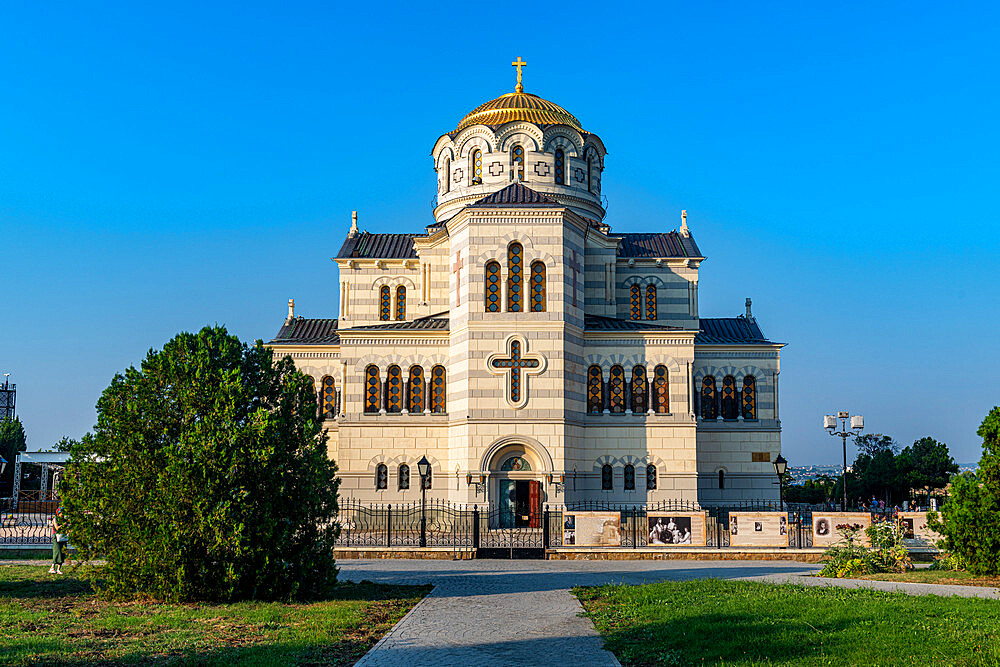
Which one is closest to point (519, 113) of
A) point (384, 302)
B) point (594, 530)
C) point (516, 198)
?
point (516, 198)

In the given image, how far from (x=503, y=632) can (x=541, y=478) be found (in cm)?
1867

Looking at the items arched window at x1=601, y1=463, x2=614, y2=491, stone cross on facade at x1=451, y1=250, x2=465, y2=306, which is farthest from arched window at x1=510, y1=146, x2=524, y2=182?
arched window at x1=601, y1=463, x2=614, y2=491

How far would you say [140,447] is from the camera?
47.7 feet

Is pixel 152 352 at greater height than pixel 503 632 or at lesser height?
greater

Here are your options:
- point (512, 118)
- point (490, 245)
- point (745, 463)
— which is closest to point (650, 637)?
point (490, 245)

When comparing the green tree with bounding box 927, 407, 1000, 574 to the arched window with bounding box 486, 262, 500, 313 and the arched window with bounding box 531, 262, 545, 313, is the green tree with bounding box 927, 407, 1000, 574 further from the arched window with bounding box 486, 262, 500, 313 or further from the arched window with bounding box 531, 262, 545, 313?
the arched window with bounding box 486, 262, 500, 313

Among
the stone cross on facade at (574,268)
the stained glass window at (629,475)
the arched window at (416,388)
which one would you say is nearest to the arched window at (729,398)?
the stained glass window at (629,475)

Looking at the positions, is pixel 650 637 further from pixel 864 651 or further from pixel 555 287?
pixel 555 287

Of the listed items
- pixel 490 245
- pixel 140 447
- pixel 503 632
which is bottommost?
pixel 503 632

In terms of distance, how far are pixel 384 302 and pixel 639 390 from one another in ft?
40.6

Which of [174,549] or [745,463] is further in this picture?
[745,463]

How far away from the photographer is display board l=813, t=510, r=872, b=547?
24969 mm

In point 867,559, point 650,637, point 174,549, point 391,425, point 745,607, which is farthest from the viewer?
point 391,425

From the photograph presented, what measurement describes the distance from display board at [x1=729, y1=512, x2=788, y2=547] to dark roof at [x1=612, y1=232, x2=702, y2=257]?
15.9m
